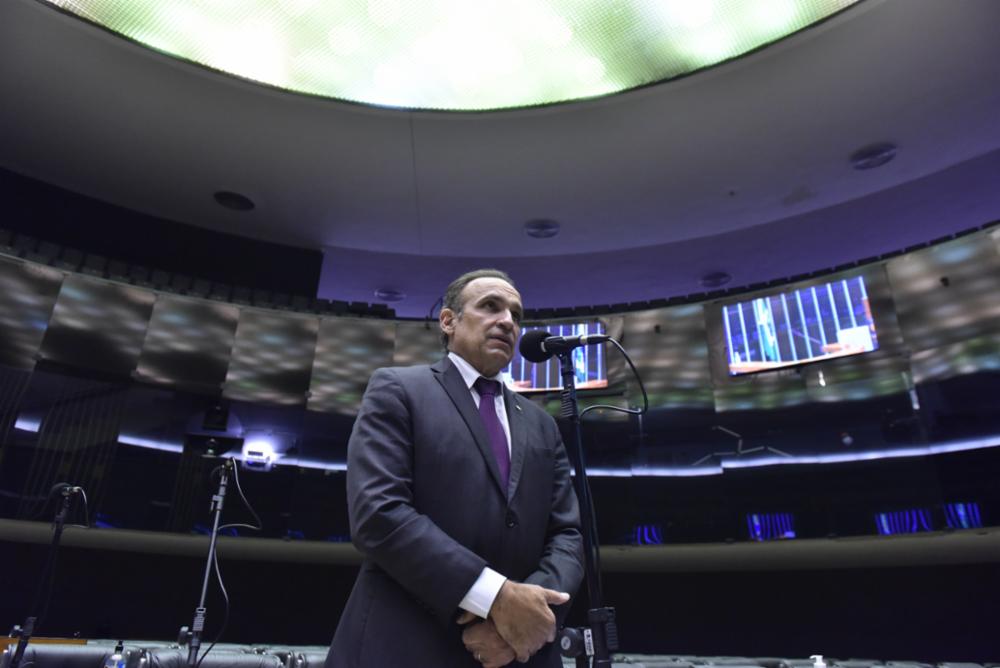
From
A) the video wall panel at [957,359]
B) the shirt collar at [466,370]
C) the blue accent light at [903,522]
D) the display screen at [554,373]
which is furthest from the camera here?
the display screen at [554,373]

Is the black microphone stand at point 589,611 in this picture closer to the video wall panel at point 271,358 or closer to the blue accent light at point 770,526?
the blue accent light at point 770,526

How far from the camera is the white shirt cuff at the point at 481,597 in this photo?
43.7 inches

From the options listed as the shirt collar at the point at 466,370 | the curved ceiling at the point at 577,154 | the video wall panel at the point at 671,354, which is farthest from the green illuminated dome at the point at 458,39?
the shirt collar at the point at 466,370

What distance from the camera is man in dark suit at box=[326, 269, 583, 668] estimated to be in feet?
3.67

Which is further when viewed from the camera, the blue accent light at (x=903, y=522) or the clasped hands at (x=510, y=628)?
the blue accent light at (x=903, y=522)

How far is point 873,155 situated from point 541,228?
352 cm

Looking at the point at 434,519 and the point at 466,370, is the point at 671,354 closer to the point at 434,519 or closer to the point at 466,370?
the point at 466,370

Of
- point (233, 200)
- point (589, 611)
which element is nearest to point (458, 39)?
point (233, 200)

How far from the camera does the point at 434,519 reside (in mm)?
1258

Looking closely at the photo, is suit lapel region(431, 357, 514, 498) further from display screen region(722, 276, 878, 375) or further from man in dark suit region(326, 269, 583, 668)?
display screen region(722, 276, 878, 375)

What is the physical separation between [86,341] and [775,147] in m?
6.99

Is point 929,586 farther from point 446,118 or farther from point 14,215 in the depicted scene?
point 14,215

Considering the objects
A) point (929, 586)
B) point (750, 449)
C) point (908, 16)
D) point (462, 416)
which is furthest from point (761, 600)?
point (462, 416)

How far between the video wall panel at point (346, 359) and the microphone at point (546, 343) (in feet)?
16.5
